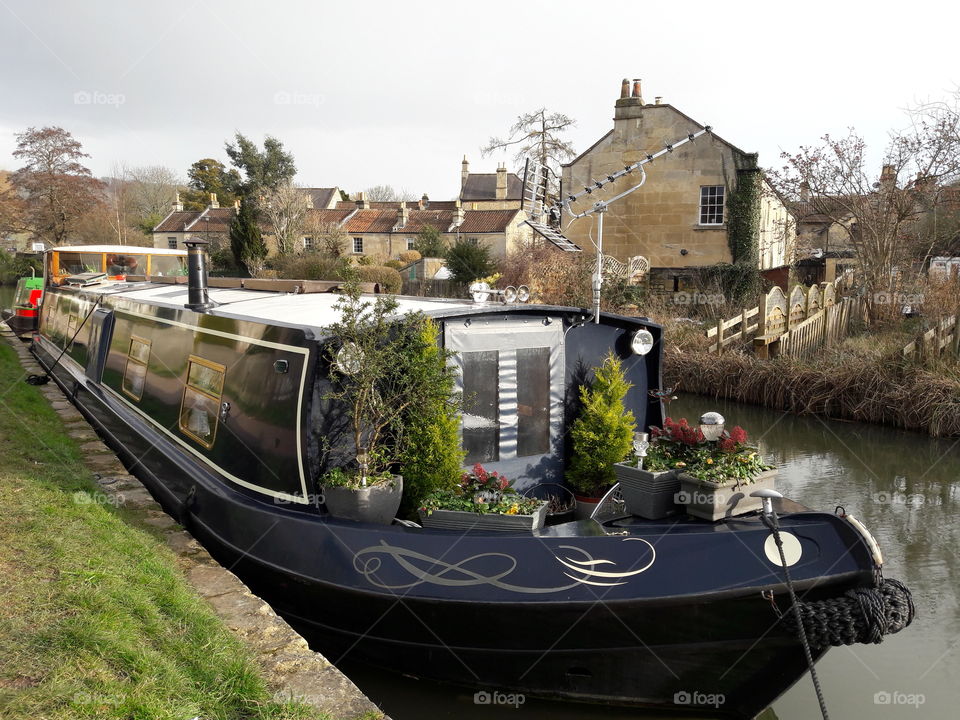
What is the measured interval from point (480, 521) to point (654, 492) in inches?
44.3

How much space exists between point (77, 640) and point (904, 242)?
19044 millimetres

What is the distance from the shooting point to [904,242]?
17.2m

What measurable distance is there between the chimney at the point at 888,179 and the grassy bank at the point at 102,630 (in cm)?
1752

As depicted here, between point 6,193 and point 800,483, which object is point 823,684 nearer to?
point 800,483

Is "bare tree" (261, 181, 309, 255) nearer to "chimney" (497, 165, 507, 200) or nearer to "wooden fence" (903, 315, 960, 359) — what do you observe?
"chimney" (497, 165, 507, 200)

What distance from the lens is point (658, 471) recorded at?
4.59 meters

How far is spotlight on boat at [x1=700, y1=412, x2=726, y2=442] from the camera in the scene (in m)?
4.60

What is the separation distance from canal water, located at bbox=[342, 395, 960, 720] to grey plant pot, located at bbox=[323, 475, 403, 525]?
1102mm

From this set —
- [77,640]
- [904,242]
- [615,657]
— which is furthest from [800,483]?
[904,242]

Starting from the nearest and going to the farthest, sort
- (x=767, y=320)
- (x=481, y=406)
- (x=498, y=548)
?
1. (x=498, y=548)
2. (x=481, y=406)
3. (x=767, y=320)

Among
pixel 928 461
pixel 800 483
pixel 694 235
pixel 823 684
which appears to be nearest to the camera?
pixel 823 684

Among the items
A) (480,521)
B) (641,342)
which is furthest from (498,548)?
(641,342)

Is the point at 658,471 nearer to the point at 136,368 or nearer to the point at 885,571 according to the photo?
the point at 885,571

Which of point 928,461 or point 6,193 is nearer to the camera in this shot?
point 928,461
